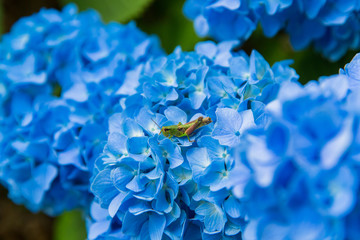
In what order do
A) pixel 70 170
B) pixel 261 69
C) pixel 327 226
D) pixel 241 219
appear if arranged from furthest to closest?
pixel 70 170, pixel 261 69, pixel 241 219, pixel 327 226

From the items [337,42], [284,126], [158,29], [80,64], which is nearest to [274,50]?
[337,42]

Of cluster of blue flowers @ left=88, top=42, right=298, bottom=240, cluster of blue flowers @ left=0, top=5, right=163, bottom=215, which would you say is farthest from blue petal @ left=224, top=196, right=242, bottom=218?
cluster of blue flowers @ left=0, top=5, right=163, bottom=215

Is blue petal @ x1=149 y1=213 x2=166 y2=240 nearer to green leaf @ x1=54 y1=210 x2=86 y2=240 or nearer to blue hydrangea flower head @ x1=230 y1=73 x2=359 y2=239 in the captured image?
blue hydrangea flower head @ x1=230 y1=73 x2=359 y2=239

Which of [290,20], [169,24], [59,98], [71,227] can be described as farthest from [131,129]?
[169,24]

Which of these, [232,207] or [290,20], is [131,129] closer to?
[232,207]

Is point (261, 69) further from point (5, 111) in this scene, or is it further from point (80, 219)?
point (80, 219)
